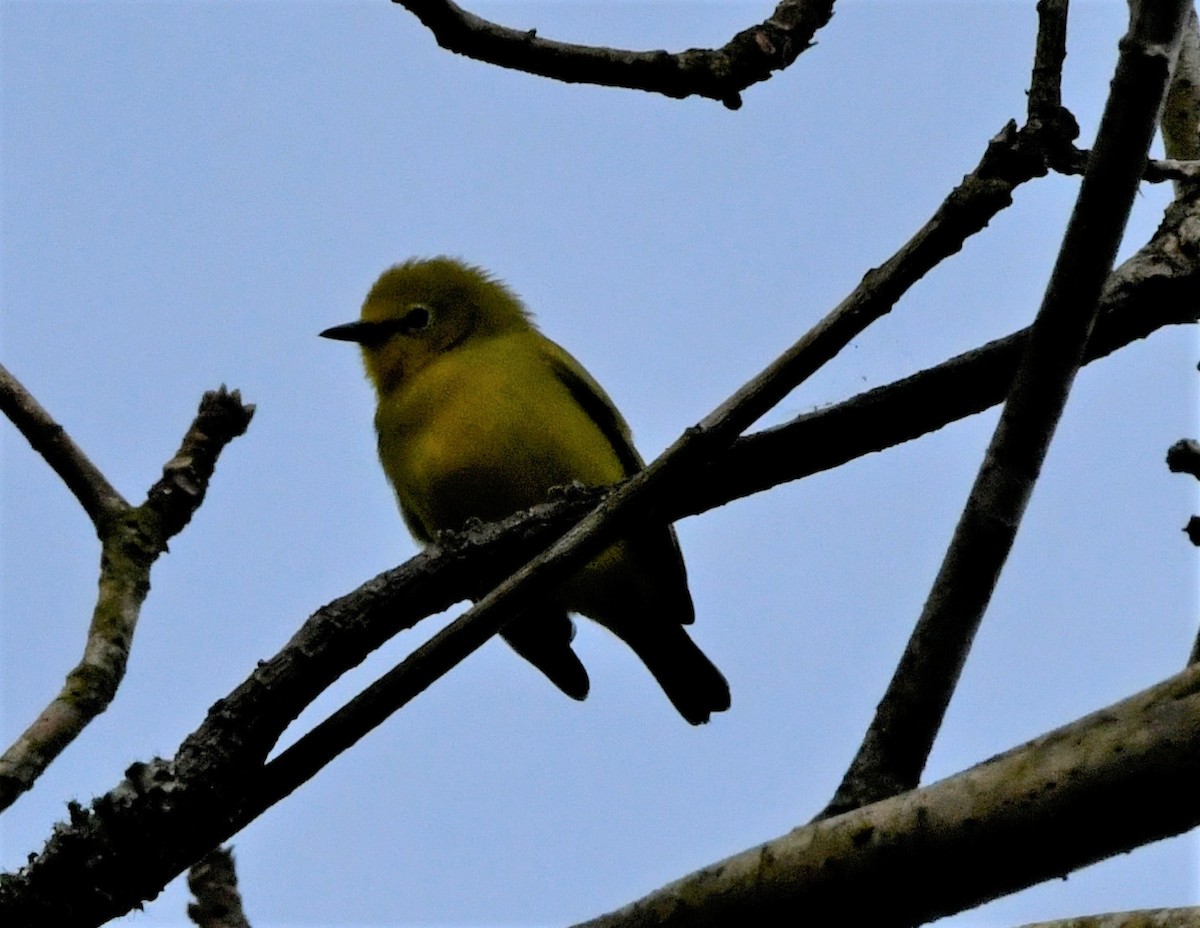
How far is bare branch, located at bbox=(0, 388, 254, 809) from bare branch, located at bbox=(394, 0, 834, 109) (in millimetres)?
1327

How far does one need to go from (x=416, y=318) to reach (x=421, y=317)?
2 cm

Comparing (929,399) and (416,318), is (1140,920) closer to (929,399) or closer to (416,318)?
(929,399)

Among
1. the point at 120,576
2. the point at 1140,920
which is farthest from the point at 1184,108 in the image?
the point at 120,576

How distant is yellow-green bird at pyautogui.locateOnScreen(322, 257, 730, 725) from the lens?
19.9ft

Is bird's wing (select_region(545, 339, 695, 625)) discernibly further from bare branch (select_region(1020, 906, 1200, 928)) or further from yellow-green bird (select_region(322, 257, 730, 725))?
bare branch (select_region(1020, 906, 1200, 928))

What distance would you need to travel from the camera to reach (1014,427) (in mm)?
2982

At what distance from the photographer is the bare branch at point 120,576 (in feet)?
11.1

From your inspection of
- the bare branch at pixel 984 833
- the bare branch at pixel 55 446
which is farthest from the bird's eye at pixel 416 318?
the bare branch at pixel 984 833

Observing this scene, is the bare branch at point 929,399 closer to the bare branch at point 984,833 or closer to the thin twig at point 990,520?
the thin twig at point 990,520

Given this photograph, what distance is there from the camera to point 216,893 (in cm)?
381

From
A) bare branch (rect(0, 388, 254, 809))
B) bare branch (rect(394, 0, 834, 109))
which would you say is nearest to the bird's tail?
bare branch (rect(0, 388, 254, 809))

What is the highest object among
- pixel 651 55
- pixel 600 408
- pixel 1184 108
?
pixel 600 408

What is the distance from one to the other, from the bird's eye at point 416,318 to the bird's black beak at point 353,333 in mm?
153

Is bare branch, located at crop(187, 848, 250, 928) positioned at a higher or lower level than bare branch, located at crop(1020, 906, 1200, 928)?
higher
